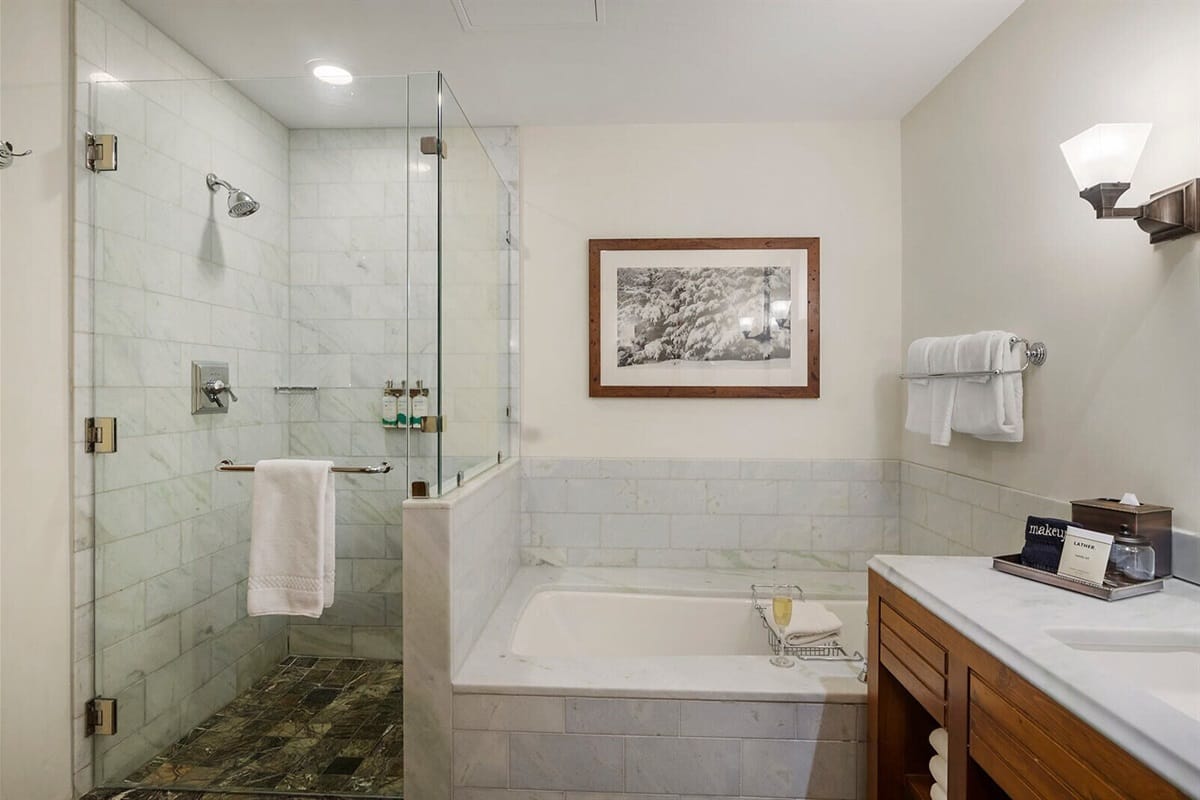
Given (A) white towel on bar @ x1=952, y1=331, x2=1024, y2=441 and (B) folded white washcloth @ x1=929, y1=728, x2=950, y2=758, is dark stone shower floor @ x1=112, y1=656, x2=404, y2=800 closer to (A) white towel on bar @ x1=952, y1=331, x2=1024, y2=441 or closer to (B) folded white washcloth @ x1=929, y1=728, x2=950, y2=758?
(B) folded white washcloth @ x1=929, y1=728, x2=950, y2=758

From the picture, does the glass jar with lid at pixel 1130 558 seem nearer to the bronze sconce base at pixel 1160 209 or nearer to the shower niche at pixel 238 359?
the bronze sconce base at pixel 1160 209

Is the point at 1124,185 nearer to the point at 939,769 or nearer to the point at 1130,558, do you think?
the point at 1130,558

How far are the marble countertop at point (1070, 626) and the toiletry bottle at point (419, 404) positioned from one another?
1.36 meters

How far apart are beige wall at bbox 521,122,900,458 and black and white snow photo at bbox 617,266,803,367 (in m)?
0.18

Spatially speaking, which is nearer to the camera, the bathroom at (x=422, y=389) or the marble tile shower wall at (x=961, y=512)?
the bathroom at (x=422, y=389)

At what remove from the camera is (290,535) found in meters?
1.96

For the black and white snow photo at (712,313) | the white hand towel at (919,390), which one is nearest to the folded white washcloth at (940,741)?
the white hand towel at (919,390)

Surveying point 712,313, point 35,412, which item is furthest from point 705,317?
point 35,412

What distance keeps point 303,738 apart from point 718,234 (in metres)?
2.56

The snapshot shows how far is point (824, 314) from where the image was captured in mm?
2904

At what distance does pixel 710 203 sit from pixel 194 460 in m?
2.29

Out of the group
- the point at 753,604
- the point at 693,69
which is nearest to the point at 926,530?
the point at 753,604

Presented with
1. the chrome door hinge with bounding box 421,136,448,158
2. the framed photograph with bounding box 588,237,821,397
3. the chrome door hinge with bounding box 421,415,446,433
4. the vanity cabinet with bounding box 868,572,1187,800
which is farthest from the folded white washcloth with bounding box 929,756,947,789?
the chrome door hinge with bounding box 421,136,448,158

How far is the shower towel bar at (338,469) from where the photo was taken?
1958 mm
